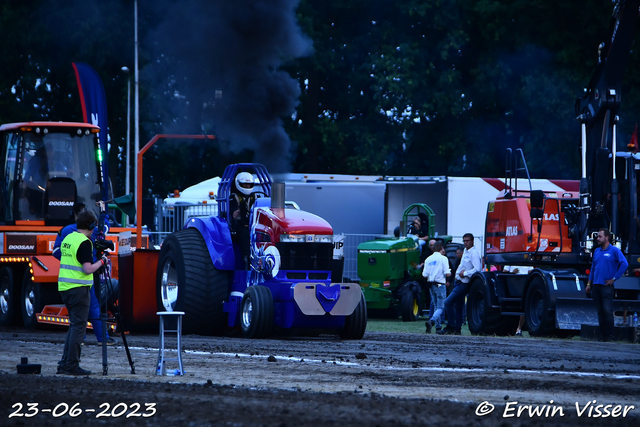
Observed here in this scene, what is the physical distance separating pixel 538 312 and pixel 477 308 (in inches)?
71.1

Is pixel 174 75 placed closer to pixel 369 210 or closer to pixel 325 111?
pixel 369 210

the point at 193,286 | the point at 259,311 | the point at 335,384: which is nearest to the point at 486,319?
the point at 259,311

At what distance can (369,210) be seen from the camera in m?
26.8

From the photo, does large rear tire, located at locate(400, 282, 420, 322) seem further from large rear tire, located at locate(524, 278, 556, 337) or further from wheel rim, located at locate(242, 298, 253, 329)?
wheel rim, located at locate(242, 298, 253, 329)

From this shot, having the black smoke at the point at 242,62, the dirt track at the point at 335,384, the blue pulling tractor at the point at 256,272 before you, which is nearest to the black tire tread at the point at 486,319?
the blue pulling tractor at the point at 256,272

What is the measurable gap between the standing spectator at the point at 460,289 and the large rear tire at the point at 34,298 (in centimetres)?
658

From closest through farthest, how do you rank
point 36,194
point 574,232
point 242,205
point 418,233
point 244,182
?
1. point 244,182
2. point 242,205
3. point 36,194
4. point 574,232
5. point 418,233

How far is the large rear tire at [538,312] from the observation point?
1628 cm

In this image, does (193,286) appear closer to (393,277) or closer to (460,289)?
(460,289)

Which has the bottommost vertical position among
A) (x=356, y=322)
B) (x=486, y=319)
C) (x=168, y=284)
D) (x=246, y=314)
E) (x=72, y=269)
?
(x=486, y=319)

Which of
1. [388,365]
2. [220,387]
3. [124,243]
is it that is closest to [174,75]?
[124,243]

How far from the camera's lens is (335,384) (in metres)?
8.73

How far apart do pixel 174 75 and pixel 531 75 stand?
16.6 metres

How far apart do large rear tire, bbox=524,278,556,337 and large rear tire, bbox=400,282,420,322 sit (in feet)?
16.7
